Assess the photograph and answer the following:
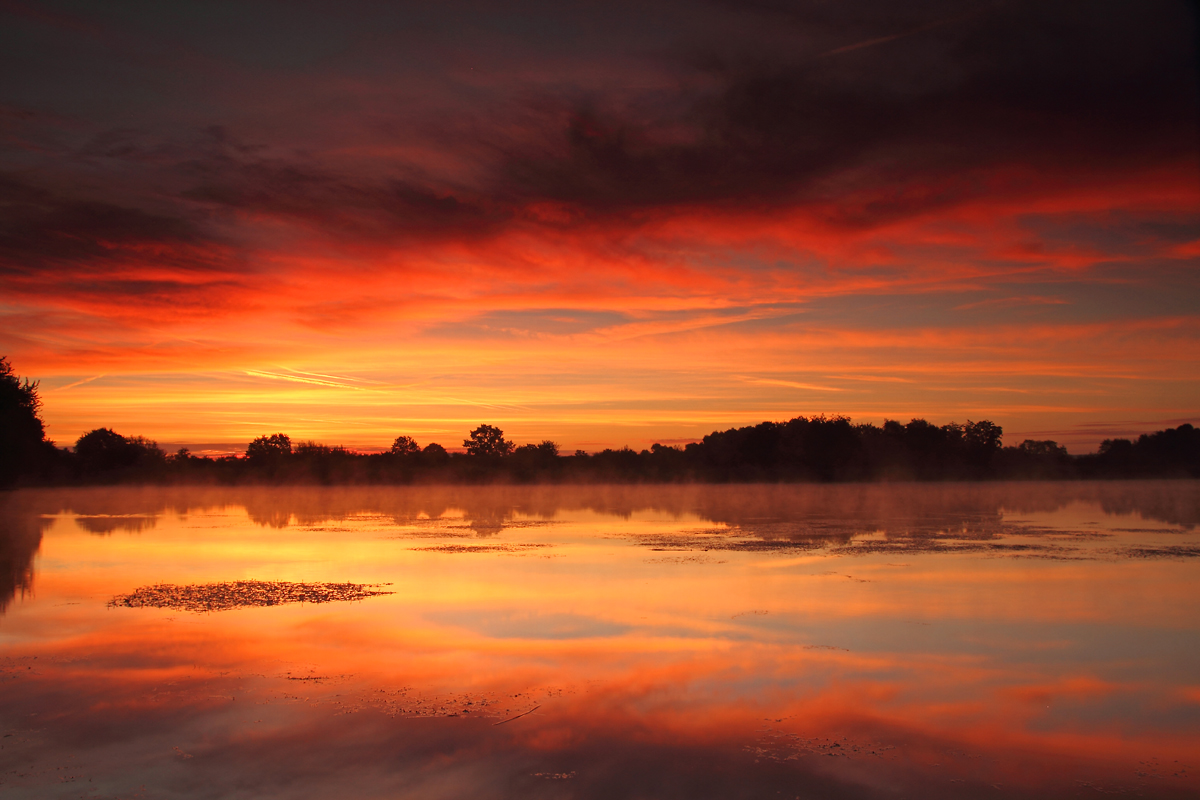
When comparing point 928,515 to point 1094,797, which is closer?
point 1094,797

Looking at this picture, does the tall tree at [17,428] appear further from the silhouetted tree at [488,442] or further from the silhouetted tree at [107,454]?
the silhouetted tree at [488,442]

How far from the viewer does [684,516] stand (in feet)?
121

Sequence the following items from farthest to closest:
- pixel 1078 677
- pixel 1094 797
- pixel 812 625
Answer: pixel 812 625, pixel 1078 677, pixel 1094 797

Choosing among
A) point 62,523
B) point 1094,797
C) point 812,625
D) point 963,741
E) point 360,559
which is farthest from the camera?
point 62,523

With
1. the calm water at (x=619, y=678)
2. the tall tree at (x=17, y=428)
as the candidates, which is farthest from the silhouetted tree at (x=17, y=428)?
the calm water at (x=619, y=678)

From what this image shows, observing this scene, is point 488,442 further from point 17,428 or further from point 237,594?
point 237,594

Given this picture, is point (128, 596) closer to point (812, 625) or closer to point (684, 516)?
point (812, 625)

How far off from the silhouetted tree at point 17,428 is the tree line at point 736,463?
22650 mm

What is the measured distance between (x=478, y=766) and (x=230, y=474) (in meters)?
99.4

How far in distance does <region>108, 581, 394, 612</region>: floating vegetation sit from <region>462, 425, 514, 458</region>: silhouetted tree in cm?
11835

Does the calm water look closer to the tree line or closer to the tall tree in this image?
the tall tree

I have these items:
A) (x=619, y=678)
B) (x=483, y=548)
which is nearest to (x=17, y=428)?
(x=483, y=548)

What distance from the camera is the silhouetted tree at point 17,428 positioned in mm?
57219

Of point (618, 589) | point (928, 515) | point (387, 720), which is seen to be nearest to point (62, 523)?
point (618, 589)
